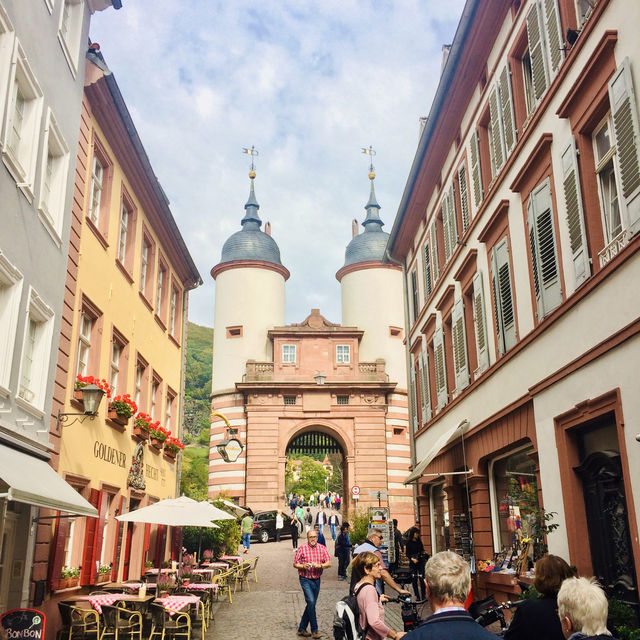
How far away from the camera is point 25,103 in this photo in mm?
11070

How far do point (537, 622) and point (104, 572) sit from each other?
37.3 feet

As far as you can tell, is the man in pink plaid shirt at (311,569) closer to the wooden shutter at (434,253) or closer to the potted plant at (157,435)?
the potted plant at (157,435)

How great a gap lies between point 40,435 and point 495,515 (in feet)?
28.9

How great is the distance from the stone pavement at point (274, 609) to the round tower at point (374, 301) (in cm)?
2121

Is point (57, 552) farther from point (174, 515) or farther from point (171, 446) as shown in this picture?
point (171, 446)

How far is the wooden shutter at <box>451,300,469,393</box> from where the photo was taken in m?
16.7

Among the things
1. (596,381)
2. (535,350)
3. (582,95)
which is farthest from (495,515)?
(582,95)

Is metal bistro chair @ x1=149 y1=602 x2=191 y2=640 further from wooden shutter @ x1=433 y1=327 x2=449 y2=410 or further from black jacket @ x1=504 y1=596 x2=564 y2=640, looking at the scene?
wooden shutter @ x1=433 y1=327 x2=449 y2=410

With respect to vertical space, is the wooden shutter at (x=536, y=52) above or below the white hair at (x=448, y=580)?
above

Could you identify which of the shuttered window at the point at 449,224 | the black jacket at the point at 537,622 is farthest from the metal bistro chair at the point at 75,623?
the shuttered window at the point at 449,224

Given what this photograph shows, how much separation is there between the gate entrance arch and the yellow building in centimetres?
2285

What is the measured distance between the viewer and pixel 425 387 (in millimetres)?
22000

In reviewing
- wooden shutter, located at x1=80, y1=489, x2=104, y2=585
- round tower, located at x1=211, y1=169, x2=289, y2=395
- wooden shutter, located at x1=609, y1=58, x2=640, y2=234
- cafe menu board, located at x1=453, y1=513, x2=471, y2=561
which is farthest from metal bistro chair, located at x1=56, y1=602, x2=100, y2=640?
A: round tower, located at x1=211, y1=169, x2=289, y2=395

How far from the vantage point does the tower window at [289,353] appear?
4391 centimetres
